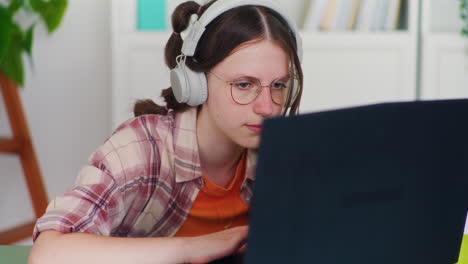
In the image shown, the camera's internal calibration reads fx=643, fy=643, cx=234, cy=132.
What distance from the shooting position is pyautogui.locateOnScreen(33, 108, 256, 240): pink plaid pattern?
108 cm

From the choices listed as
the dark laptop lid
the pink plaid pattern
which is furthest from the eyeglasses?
the dark laptop lid

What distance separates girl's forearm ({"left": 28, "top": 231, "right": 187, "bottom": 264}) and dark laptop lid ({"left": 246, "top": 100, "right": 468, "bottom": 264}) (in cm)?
30

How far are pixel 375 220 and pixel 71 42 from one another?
2.35 meters

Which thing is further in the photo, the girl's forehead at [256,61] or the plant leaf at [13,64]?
the plant leaf at [13,64]

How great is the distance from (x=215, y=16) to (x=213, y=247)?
0.43 metres

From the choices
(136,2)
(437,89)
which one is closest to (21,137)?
(136,2)

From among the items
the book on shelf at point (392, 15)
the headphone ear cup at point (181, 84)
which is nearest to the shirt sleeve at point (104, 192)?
the headphone ear cup at point (181, 84)

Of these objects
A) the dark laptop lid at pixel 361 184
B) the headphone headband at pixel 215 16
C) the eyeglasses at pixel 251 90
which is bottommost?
the dark laptop lid at pixel 361 184

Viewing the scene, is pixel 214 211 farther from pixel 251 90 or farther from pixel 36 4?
pixel 36 4

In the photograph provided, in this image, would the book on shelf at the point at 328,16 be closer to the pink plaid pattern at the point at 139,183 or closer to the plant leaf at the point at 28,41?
the plant leaf at the point at 28,41

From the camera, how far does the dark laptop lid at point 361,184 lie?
640 mm

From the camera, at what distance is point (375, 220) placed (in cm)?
75

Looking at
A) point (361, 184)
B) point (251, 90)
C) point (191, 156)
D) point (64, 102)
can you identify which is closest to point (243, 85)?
point (251, 90)

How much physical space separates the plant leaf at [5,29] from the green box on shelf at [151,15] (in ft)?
1.72
